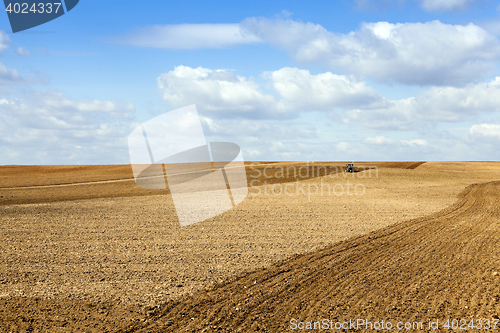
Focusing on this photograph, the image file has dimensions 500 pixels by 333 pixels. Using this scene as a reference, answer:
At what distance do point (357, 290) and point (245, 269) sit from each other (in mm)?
2941

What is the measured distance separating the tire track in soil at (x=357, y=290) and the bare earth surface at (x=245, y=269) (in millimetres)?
27

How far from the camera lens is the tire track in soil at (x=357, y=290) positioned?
648 centimetres

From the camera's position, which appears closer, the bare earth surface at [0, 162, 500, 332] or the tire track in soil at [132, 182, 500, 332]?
the tire track in soil at [132, 182, 500, 332]

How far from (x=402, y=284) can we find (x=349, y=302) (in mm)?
1646

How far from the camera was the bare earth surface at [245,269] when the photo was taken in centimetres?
672

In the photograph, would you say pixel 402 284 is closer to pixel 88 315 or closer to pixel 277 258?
pixel 277 258

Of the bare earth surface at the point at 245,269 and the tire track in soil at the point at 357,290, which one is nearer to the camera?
the tire track in soil at the point at 357,290

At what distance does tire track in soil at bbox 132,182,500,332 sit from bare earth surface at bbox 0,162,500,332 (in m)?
0.03

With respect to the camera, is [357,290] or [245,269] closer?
[357,290]

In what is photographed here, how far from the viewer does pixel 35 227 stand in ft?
53.9

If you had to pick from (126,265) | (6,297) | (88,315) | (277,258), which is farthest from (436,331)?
(6,297)

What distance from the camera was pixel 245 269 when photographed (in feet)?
31.0

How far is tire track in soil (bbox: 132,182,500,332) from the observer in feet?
21.3

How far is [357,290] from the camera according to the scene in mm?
7637
